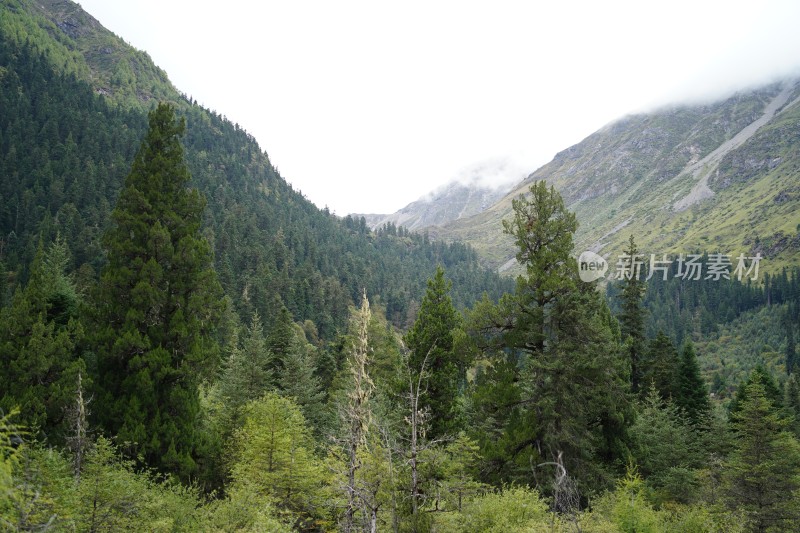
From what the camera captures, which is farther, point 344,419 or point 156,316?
point 156,316

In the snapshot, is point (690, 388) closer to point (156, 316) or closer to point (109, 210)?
point (156, 316)

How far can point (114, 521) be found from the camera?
12.0 meters

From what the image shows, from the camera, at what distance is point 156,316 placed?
1952 centimetres

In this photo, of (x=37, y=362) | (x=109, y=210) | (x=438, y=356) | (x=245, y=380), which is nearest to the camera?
(x=37, y=362)

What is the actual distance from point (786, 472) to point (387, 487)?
21.1 metres

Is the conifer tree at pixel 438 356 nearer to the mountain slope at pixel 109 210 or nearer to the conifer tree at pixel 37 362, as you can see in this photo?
the conifer tree at pixel 37 362

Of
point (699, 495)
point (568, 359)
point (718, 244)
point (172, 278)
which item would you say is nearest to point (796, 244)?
point (718, 244)

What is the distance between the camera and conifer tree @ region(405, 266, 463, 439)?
22.8 m

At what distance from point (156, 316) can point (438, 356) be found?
12847mm

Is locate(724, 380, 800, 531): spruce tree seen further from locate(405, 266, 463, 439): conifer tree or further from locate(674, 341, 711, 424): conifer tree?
locate(674, 341, 711, 424): conifer tree

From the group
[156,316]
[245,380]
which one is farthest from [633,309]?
[156,316]

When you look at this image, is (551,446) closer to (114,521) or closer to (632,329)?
(114,521)

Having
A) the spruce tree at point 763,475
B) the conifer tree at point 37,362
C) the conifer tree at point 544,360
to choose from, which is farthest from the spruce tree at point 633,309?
the conifer tree at point 37,362

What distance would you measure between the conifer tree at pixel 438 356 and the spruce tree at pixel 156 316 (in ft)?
32.0
